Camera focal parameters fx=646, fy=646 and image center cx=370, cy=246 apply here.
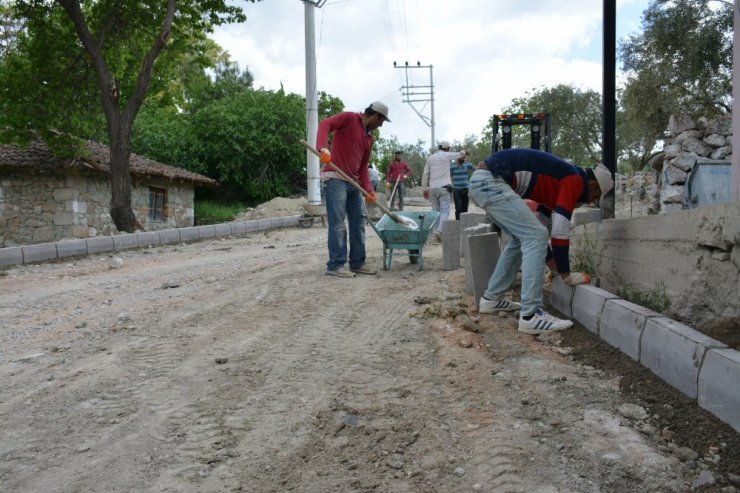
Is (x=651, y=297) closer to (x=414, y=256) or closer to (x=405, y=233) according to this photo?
(x=405, y=233)

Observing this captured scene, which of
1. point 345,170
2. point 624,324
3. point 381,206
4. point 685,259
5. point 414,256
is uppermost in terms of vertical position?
point 345,170

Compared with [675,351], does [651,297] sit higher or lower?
higher

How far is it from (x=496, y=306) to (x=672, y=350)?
1.98m

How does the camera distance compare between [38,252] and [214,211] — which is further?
[214,211]

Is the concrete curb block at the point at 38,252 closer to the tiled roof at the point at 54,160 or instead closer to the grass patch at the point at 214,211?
the tiled roof at the point at 54,160

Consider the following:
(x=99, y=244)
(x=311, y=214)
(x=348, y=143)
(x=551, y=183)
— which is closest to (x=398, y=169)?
(x=311, y=214)

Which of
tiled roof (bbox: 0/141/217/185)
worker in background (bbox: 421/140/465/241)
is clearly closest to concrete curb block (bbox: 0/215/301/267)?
tiled roof (bbox: 0/141/217/185)

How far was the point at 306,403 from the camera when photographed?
3.33 metres

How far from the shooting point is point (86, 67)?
16.0 meters

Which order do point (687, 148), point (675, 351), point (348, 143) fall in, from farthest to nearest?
point (687, 148), point (348, 143), point (675, 351)

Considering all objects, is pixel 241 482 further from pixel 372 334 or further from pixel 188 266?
pixel 188 266

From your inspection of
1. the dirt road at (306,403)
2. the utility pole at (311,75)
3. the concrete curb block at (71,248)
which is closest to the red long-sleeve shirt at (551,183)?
the dirt road at (306,403)

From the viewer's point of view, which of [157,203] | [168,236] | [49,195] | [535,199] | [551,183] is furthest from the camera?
[157,203]

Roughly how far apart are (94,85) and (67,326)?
12.9m
